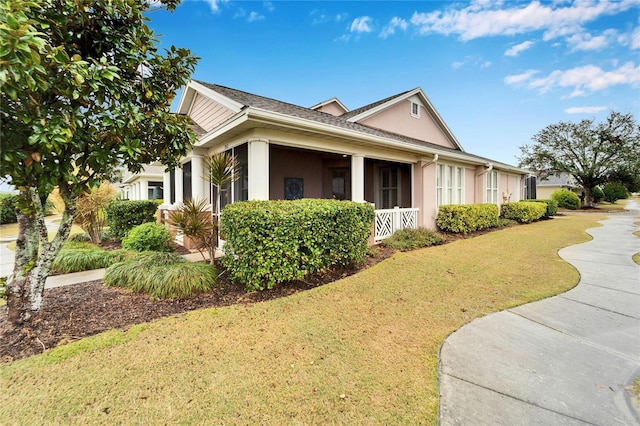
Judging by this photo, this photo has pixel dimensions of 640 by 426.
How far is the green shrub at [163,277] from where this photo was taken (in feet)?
14.4

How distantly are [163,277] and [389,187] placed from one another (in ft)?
33.6

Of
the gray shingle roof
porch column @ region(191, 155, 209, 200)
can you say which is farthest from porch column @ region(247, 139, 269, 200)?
porch column @ region(191, 155, 209, 200)

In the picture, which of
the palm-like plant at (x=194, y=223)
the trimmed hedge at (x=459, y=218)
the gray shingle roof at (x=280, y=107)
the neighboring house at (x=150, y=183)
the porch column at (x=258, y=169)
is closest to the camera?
the palm-like plant at (x=194, y=223)

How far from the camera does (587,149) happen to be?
→ 26.7 m

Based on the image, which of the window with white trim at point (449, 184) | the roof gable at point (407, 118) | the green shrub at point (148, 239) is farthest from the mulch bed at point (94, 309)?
the roof gable at point (407, 118)

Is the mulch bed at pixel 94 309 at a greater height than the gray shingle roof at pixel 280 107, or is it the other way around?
the gray shingle roof at pixel 280 107

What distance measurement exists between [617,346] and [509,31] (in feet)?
36.5

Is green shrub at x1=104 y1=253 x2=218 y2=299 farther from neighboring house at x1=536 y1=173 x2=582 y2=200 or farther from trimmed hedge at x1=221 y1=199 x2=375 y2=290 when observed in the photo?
neighboring house at x1=536 y1=173 x2=582 y2=200

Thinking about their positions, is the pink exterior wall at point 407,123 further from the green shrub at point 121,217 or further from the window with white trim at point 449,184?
the green shrub at point 121,217

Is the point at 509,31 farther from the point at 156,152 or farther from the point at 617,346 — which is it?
the point at 156,152

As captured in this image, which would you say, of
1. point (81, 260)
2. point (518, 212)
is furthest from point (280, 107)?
point (518, 212)

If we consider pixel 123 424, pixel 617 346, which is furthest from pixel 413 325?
pixel 123 424

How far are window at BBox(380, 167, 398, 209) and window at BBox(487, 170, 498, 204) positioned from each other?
575 cm

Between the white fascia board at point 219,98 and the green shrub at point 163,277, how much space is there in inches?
137
